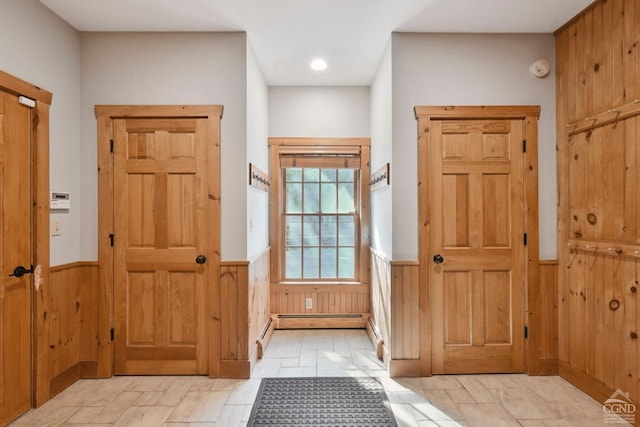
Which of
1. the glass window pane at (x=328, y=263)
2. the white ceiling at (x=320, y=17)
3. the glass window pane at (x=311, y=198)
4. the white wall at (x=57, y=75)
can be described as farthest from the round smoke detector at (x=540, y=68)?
the white wall at (x=57, y=75)

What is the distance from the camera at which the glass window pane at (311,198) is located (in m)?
4.74

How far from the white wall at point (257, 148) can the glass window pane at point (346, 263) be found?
0.90 meters

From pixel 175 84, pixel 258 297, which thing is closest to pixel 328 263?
pixel 258 297

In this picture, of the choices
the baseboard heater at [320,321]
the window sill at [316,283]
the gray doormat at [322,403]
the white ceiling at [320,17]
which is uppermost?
the white ceiling at [320,17]

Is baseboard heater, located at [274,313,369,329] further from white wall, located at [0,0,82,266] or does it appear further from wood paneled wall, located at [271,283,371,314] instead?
white wall, located at [0,0,82,266]

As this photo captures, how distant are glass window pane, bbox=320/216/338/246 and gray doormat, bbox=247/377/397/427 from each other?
6.12 ft

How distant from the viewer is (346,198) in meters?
4.75

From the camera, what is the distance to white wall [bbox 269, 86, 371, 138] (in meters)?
4.60

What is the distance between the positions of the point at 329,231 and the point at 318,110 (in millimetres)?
1441

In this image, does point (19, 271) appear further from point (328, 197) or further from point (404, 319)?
point (328, 197)

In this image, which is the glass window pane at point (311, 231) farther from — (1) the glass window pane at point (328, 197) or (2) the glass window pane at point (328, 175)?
(2) the glass window pane at point (328, 175)

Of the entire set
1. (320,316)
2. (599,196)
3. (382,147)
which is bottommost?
(320,316)

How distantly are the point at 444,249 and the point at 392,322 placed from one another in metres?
0.74

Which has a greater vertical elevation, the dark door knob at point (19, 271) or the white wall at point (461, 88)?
the white wall at point (461, 88)
